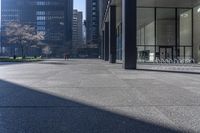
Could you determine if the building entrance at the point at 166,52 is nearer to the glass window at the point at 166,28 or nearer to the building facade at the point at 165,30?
the building facade at the point at 165,30

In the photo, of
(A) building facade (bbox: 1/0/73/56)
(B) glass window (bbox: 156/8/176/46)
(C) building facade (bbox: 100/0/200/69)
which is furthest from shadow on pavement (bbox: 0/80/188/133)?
(A) building facade (bbox: 1/0/73/56)

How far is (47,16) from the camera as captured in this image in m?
136

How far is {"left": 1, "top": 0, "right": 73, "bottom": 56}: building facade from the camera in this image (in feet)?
434

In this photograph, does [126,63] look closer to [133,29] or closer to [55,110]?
[133,29]

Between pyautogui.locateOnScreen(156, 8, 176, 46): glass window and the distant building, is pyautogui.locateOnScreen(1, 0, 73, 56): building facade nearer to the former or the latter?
the distant building

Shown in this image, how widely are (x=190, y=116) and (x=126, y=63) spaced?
1914 centimetres

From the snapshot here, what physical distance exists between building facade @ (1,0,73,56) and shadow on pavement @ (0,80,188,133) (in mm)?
123184

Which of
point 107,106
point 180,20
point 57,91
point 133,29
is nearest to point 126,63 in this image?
point 133,29

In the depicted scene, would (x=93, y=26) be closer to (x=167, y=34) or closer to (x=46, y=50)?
(x=46, y=50)

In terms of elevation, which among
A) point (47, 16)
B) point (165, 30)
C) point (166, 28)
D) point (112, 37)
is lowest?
point (112, 37)

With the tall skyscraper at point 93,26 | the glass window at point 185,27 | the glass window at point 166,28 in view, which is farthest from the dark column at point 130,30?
the tall skyscraper at point 93,26

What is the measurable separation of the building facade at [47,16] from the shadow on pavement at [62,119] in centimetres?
12318

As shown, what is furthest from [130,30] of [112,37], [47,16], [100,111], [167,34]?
[47,16]

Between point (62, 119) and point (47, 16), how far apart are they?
13255 cm
